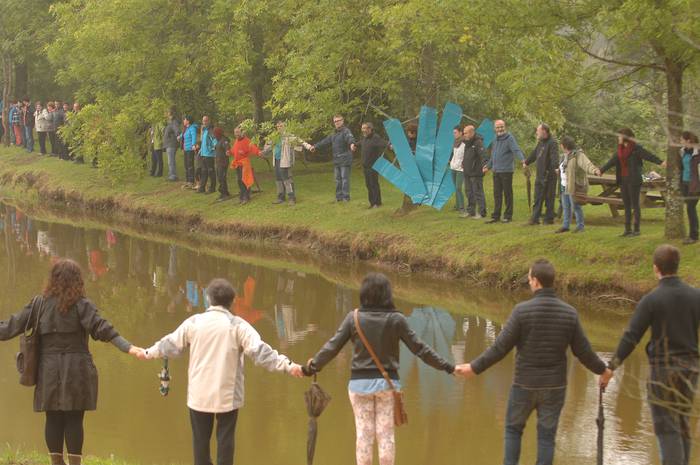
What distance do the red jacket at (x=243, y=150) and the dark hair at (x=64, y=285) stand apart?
17434mm

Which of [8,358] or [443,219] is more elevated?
[443,219]

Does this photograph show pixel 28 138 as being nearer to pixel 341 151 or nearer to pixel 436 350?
pixel 341 151

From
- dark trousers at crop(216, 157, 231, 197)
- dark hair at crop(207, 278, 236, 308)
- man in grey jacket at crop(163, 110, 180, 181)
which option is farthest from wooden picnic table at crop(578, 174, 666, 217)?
man in grey jacket at crop(163, 110, 180, 181)

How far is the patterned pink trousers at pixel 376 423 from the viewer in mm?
7531

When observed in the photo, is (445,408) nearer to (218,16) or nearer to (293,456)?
(293,456)

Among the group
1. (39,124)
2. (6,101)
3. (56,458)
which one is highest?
(6,101)

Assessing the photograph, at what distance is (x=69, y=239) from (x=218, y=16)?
6.27 metres

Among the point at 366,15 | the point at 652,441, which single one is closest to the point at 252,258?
the point at 366,15

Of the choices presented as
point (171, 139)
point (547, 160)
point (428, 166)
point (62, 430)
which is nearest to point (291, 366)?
point (62, 430)

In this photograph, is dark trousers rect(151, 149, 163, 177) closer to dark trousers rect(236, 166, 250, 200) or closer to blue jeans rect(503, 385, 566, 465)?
dark trousers rect(236, 166, 250, 200)

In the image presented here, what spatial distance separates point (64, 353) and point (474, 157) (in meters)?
13.6

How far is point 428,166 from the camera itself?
21.8m

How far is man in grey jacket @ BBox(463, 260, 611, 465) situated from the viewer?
24.3 feet

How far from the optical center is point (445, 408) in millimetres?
10859
